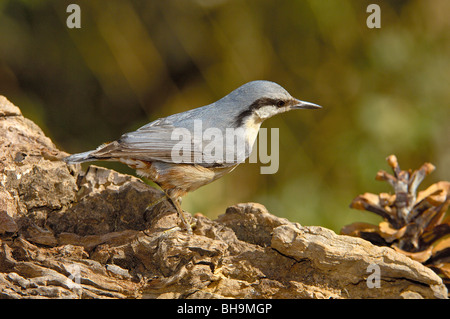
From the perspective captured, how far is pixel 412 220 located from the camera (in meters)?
1.83

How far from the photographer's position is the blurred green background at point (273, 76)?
258 centimetres

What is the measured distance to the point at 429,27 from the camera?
102 inches

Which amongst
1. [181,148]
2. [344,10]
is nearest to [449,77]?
[344,10]

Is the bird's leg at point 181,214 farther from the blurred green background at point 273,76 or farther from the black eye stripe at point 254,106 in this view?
the blurred green background at point 273,76

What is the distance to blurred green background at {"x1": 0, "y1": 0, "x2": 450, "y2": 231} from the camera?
258cm

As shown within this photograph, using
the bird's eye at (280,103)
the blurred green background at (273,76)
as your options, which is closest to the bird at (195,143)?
the bird's eye at (280,103)

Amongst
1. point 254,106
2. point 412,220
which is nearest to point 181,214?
point 254,106

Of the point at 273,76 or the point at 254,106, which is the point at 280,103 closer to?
the point at 254,106

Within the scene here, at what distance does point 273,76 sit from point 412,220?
111 cm

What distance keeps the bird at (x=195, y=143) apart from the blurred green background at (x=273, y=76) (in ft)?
1.64

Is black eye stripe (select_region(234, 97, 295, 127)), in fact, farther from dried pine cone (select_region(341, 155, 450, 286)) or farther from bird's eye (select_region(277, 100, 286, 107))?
dried pine cone (select_region(341, 155, 450, 286))

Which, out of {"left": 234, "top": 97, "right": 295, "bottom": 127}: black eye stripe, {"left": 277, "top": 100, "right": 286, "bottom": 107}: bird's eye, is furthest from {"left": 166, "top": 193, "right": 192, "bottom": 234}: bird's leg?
{"left": 277, "top": 100, "right": 286, "bottom": 107}: bird's eye

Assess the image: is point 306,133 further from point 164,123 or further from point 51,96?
point 51,96

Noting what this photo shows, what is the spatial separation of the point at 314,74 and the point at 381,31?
40 centimetres
